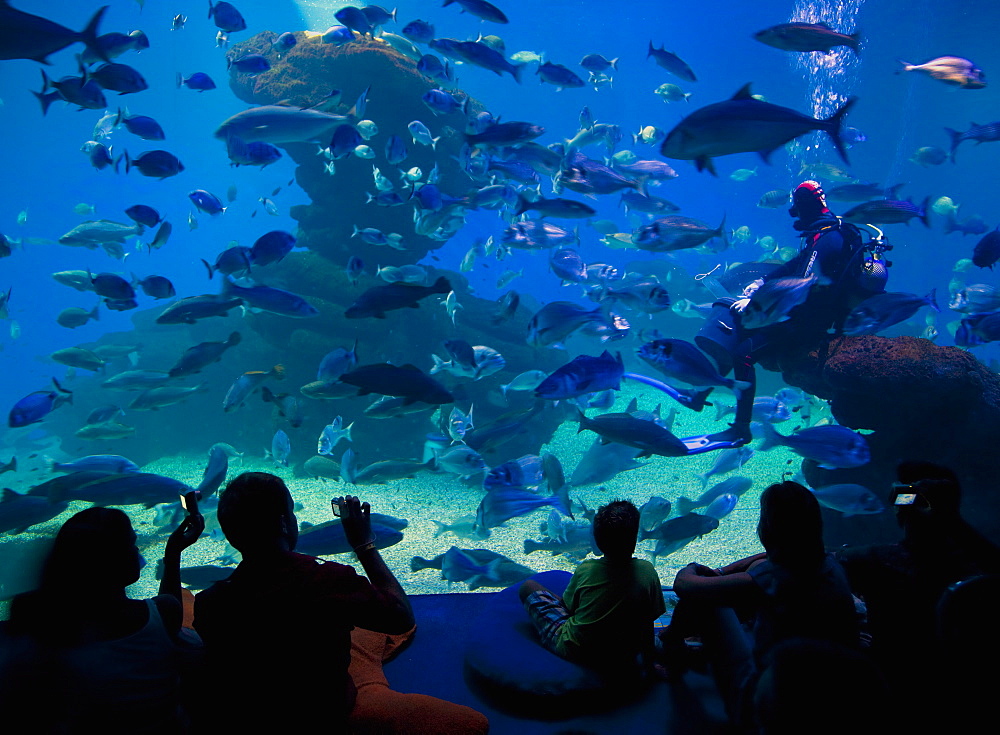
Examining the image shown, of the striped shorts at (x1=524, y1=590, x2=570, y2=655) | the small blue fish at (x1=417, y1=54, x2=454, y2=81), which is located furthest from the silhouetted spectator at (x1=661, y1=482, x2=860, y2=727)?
the small blue fish at (x1=417, y1=54, x2=454, y2=81)

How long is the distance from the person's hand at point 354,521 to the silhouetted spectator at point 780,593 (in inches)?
52.1

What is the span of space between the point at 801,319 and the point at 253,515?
5340 mm

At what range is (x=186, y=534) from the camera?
6.22ft

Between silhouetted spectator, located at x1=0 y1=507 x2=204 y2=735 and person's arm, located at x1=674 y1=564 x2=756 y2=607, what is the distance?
6.22ft

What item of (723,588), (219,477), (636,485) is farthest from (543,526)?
(723,588)

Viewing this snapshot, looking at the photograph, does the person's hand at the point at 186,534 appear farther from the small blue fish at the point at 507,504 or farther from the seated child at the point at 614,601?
the small blue fish at the point at 507,504

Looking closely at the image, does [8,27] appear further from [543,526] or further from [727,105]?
[543,526]

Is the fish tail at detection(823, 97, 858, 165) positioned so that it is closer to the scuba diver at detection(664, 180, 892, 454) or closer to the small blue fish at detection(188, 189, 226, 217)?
the scuba diver at detection(664, 180, 892, 454)

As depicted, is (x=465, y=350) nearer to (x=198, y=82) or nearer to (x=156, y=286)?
(x=156, y=286)

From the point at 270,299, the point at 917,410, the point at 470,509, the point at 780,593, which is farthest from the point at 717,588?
the point at 470,509

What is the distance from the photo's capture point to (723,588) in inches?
74.0

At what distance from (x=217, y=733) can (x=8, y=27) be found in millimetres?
4712

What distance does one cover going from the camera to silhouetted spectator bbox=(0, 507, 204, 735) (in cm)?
137

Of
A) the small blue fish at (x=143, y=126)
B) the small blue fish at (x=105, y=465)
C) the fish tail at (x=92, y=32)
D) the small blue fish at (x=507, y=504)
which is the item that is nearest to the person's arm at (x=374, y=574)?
the small blue fish at (x=507, y=504)
